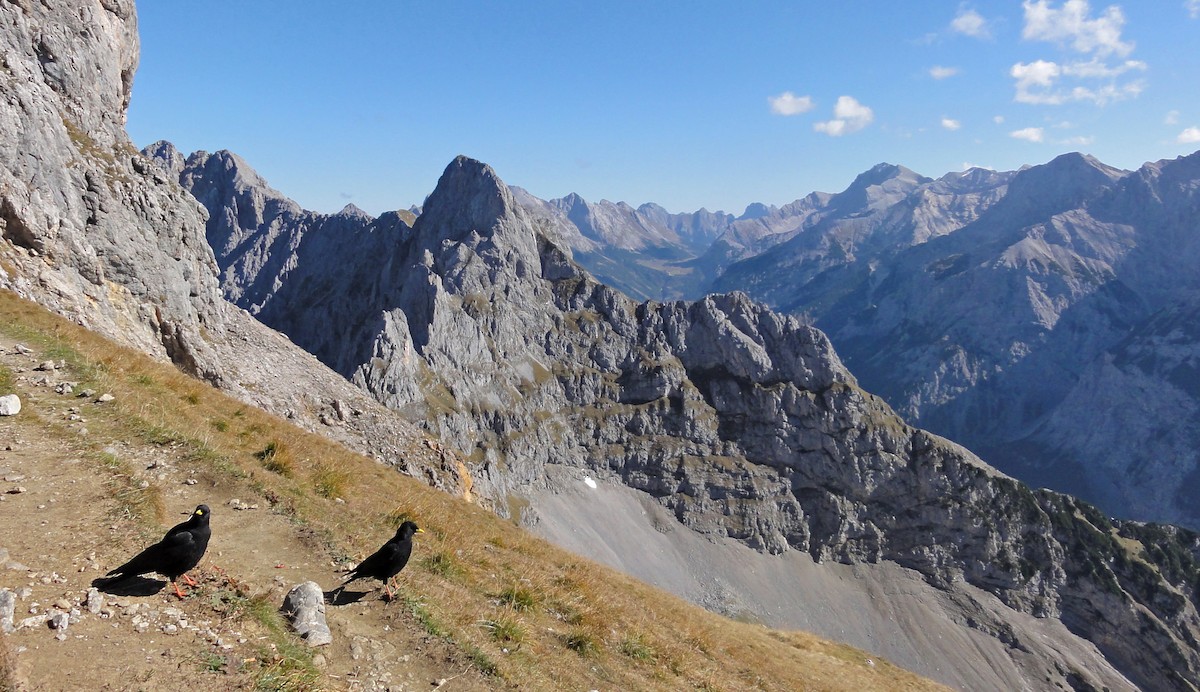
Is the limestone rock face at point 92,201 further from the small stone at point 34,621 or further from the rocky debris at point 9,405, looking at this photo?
the small stone at point 34,621

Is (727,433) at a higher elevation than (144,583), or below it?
below

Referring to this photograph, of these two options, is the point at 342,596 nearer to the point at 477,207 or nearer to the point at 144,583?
the point at 144,583

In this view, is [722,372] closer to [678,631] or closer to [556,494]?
[556,494]

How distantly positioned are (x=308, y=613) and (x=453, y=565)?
15.0ft

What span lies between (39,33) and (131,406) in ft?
179

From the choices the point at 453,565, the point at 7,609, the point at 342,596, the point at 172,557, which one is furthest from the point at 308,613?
the point at 453,565

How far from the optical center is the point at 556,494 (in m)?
146

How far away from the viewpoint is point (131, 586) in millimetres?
8945

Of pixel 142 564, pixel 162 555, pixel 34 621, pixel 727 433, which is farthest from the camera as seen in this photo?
pixel 727 433

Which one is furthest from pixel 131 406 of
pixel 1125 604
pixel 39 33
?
pixel 1125 604

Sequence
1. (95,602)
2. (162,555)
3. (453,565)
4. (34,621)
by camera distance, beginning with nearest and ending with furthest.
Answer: (34,621) → (95,602) → (162,555) → (453,565)

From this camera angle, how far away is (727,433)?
17712cm

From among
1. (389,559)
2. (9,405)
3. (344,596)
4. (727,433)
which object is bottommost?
(727,433)

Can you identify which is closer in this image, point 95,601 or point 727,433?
point 95,601
